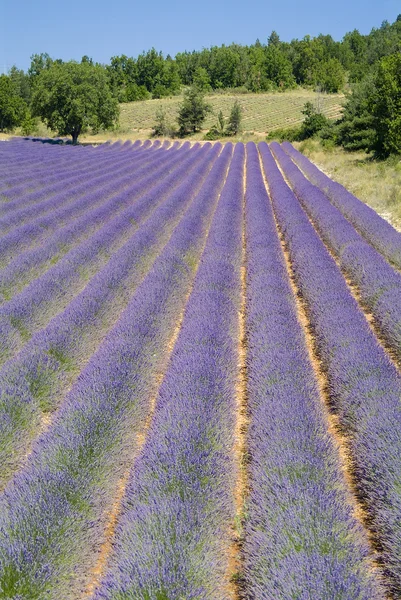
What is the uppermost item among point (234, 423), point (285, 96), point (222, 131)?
point (285, 96)

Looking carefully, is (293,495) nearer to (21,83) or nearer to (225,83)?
(21,83)

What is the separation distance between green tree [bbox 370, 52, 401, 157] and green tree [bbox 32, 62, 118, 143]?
18.8 metres

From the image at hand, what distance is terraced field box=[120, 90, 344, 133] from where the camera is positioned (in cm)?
4862

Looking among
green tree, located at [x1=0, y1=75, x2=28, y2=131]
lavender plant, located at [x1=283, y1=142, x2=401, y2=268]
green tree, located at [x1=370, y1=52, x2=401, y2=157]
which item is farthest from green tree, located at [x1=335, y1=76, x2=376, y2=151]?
green tree, located at [x1=0, y1=75, x2=28, y2=131]

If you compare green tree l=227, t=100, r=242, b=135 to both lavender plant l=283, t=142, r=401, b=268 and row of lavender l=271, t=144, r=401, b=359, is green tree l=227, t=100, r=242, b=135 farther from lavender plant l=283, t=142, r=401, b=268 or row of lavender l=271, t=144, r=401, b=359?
row of lavender l=271, t=144, r=401, b=359

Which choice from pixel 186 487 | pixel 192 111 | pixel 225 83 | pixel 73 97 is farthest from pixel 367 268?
pixel 225 83

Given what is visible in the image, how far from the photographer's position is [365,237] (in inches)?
366

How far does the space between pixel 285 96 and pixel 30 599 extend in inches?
2825

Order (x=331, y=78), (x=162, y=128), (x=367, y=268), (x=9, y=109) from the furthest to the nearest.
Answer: (x=331, y=78) < (x=9, y=109) < (x=162, y=128) < (x=367, y=268)

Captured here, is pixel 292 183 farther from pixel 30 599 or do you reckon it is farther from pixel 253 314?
pixel 30 599

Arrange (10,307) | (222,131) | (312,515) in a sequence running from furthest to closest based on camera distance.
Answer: (222,131), (10,307), (312,515)

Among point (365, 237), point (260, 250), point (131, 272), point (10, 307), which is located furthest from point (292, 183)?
point (10, 307)

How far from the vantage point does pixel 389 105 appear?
19375mm

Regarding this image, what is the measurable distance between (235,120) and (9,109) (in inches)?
902
